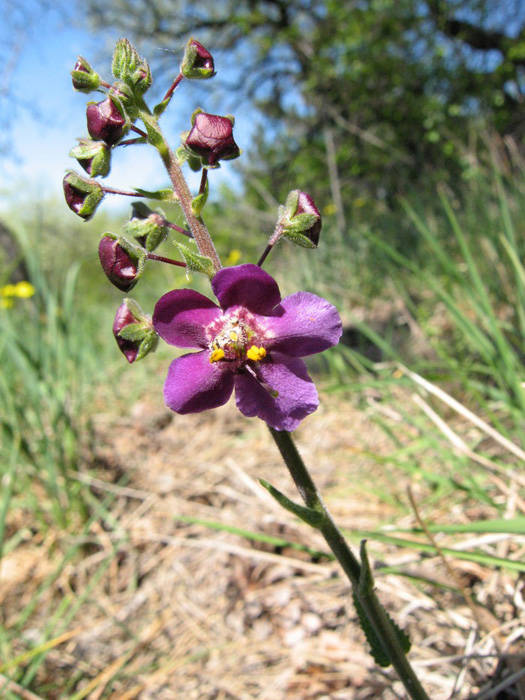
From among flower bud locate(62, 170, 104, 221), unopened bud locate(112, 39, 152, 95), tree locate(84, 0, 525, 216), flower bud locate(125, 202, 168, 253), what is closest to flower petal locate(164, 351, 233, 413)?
flower bud locate(125, 202, 168, 253)

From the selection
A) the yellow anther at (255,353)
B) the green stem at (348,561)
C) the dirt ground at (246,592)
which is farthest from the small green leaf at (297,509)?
the dirt ground at (246,592)

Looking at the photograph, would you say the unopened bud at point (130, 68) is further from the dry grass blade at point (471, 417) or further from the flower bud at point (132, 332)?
the dry grass blade at point (471, 417)

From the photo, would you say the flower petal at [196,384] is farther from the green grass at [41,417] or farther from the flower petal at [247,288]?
the green grass at [41,417]

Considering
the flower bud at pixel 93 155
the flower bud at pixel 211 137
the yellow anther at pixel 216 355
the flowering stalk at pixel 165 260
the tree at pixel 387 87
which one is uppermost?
the tree at pixel 387 87

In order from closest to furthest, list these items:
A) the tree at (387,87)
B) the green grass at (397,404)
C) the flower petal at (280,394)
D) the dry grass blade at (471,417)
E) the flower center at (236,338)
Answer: the flower petal at (280,394), the flower center at (236,338), the dry grass blade at (471,417), the green grass at (397,404), the tree at (387,87)

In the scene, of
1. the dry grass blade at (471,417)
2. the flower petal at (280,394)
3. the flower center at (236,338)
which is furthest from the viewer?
the dry grass blade at (471,417)

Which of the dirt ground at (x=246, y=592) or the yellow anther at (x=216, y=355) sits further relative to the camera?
the dirt ground at (x=246, y=592)

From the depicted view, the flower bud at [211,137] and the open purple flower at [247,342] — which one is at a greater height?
the flower bud at [211,137]
